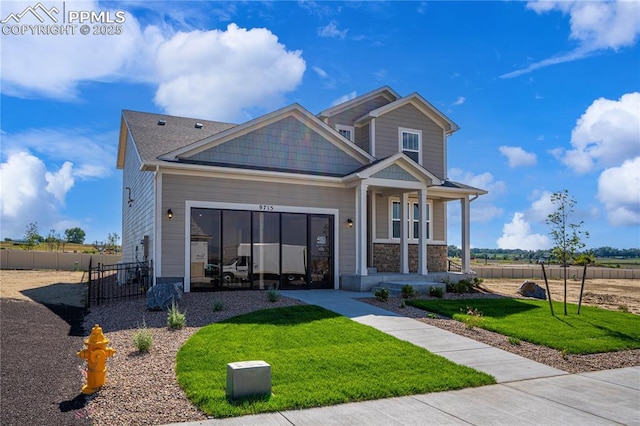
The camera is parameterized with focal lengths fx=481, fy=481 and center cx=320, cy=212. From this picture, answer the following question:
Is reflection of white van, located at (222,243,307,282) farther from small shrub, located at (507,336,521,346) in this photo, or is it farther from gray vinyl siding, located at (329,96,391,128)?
small shrub, located at (507,336,521,346)

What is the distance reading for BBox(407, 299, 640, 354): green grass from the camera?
9320mm

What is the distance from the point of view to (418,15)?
1264cm

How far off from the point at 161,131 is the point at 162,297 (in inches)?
308

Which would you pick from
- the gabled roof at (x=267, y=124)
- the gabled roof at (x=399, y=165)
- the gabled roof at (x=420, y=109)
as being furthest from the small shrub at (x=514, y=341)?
the gabled roof at (x=420, y=109)

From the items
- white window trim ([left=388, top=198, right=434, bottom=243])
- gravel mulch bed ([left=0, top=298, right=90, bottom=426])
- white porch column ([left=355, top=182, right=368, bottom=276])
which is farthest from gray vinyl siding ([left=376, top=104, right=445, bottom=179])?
gravel mulch bed ([left=0, top=298, right=90, bottom=426])

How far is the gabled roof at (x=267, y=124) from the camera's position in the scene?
14.0 meters

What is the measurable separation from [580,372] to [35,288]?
19179 mm

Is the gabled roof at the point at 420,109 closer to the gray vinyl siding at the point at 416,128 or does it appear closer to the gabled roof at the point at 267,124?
the gray vinyl siding at the point at 416,128

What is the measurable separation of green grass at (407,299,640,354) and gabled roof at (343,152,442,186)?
4596 mm

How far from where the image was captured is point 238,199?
14594mm

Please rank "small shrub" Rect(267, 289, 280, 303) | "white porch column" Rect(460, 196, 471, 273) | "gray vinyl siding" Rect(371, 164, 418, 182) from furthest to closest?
1. "white porch column" Rect(460, 196, 471, 273)
2. "gray vinyl siding" Rect(371, 164, 418, 182)
3. "small shrub" Rect(267, 289, 280, 303)

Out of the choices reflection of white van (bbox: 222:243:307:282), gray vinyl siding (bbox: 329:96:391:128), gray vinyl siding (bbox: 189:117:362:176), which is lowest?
reflection of white van (bbox: 222:243:307:282)

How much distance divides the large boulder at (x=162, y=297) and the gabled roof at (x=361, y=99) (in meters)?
10.1

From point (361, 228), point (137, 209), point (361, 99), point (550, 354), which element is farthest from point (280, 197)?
point (550, 354)
